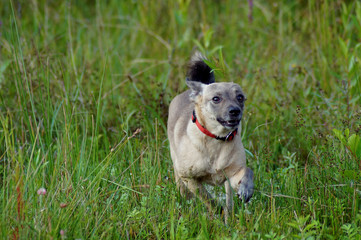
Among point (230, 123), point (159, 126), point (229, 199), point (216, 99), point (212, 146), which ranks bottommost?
point (229, 199)

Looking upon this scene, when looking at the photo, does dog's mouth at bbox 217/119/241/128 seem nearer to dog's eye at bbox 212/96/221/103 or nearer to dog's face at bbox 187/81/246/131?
dog's face at bbox 187/81/246/131

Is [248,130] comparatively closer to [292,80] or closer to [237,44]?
[292,80]

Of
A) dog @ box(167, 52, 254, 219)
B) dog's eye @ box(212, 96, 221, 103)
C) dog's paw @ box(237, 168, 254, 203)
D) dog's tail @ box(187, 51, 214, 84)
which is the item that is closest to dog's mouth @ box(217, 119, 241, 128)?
dog @ box(167, 52, 254, 219)

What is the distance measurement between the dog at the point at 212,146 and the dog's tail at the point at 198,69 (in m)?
0.39

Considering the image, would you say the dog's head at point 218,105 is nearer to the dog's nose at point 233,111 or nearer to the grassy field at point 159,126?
the dog's nose at point 233,111

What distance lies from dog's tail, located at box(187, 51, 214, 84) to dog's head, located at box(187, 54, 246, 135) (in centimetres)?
34

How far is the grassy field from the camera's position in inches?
121

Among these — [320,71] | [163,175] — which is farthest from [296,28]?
[163,175]

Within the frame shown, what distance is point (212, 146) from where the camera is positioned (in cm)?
383

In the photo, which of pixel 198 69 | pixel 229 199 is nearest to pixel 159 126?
pixel 198 69

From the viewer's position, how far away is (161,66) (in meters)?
6.81

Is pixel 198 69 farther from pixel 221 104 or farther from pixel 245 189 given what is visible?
pixel 245 189

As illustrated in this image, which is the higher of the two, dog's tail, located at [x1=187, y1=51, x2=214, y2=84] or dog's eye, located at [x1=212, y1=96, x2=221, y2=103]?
dog's tail, located at [x1=187, y1=51, x2=214, y2=84]

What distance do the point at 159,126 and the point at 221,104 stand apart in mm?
1259
